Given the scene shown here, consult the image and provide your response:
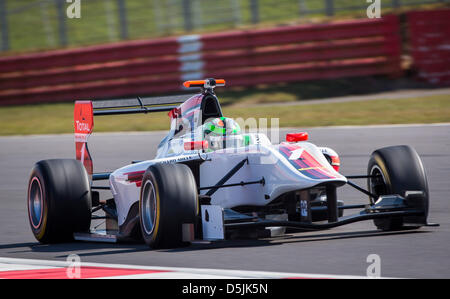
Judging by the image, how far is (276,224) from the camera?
666cm

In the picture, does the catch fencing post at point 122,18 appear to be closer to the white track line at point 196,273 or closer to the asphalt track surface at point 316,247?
the asphalt track surface at point 316,247

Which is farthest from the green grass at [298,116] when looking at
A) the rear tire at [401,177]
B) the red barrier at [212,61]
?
the rear tire at [401,177]

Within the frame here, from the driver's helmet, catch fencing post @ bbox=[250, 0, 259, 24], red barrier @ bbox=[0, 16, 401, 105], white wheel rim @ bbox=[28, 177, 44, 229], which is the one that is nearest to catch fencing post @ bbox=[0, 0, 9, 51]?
red barrier @ bbox=[0, 16, 401, 105]

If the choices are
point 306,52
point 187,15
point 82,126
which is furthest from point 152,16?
point 82,126

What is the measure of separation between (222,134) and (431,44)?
38.1 ft

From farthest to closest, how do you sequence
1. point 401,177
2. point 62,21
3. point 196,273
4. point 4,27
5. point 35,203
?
point 4,27, point 62,21, point 35,203, point 401,177, point 196,273

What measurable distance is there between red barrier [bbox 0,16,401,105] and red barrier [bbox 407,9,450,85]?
0.48 metres

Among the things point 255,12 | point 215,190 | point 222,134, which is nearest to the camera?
point 215,190

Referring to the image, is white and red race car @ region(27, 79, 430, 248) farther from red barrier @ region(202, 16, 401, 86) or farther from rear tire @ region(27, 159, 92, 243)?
red barrier @ region(202, 16, 401, 86)

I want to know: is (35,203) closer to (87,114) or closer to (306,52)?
(87,114)

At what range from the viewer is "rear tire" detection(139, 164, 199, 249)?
6590mm

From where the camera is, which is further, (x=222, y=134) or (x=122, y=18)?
(x=122, y=18)

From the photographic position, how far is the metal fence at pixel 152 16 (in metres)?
19.4

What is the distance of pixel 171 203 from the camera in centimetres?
658
